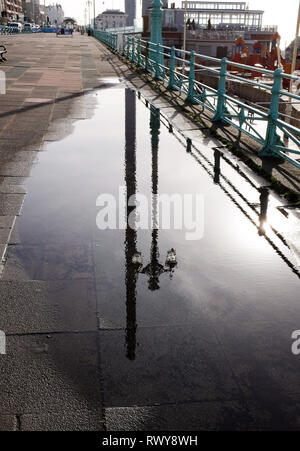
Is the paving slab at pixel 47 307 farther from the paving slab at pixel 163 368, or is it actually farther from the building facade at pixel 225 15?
the building facade at pixel 225 15

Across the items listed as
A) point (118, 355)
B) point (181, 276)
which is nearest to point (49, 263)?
point (181, 276)

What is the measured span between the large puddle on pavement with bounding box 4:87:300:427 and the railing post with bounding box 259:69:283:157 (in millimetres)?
634

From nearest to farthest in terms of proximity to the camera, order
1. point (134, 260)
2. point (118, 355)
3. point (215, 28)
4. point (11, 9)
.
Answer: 1. point (118, 355)
2. point (134, 260)
3. point (215, 28)
4. point (11, 9)

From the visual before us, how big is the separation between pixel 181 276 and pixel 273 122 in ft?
13.3

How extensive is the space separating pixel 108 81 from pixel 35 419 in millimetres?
16244

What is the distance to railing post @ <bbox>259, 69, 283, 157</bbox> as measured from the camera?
22.8 feet

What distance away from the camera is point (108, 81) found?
57.0 feet

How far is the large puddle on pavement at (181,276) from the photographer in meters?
2.74

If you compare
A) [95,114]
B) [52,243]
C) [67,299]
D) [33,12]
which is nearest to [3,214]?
[52,243]

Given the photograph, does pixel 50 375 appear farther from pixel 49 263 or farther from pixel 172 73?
pixel 172 73

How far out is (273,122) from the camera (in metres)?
7.08

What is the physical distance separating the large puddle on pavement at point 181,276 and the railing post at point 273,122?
0.63m

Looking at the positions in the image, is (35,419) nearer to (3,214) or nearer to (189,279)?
(189,279)

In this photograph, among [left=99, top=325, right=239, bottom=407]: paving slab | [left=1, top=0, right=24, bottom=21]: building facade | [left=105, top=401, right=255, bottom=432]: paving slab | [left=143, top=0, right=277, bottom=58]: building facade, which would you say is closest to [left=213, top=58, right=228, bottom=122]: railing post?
[left=99, top=325, right=239, bottom=407]: paving slab
